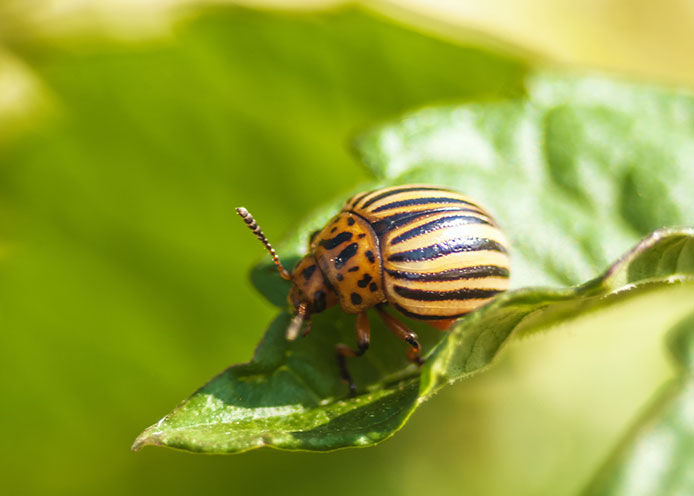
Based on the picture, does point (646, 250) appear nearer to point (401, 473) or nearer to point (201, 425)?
point (201, 425)

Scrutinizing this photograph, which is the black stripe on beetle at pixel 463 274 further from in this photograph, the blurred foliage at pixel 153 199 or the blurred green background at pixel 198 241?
the blurred green background at pixel 198 241

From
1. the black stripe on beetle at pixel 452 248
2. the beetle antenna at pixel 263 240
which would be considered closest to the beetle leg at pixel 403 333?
the black stripe on beetle at pixel 452 248

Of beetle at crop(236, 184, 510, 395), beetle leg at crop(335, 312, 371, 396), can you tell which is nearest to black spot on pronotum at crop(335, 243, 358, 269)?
beetle at crop(236, 184, 510, 395)

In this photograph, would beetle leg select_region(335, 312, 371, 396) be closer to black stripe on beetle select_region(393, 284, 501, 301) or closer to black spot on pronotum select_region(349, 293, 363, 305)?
black spot on pronotum select_region(349, 293, 363, 305)

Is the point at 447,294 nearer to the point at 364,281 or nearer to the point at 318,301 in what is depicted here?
the point at 364,281

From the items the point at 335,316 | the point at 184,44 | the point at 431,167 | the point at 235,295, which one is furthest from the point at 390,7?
the point at 335,316

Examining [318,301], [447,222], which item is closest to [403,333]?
[318,301]
